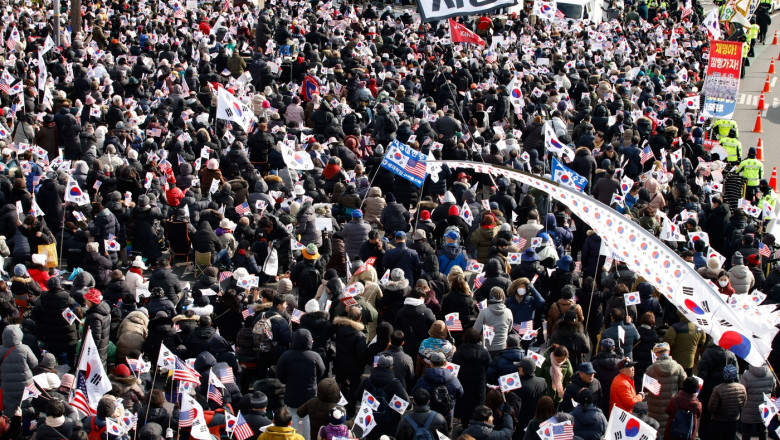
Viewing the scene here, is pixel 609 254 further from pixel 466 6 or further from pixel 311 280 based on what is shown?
pixel 466 6

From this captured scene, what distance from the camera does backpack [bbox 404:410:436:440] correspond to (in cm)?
903

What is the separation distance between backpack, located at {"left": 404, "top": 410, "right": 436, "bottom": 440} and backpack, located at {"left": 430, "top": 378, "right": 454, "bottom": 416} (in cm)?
34

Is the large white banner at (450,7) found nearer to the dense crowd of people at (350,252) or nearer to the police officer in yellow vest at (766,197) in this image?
the dense crowd of people at (350,252)

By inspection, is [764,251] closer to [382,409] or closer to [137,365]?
[382,409]

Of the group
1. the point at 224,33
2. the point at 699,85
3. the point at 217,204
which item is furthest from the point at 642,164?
the point at 224,33

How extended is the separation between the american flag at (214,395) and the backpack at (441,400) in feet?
6.75

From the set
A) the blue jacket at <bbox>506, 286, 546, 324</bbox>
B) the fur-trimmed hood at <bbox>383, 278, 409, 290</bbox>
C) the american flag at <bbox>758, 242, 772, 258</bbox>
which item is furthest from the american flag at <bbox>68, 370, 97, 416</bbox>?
the american flag at <bbox>758, 242, 772, 258</bbox>

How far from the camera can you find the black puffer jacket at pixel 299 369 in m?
10.4

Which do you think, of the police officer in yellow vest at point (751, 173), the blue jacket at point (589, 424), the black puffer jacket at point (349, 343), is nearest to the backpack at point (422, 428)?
the blue jacket at point (589, 424)

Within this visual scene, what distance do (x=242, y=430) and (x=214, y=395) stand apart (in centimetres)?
88

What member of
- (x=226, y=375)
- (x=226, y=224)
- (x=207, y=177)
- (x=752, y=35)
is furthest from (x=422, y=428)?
(x=752, y=35)

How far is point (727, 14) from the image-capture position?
33344 mm

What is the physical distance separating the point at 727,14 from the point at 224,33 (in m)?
16.0

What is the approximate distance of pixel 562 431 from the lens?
29.2 ft
